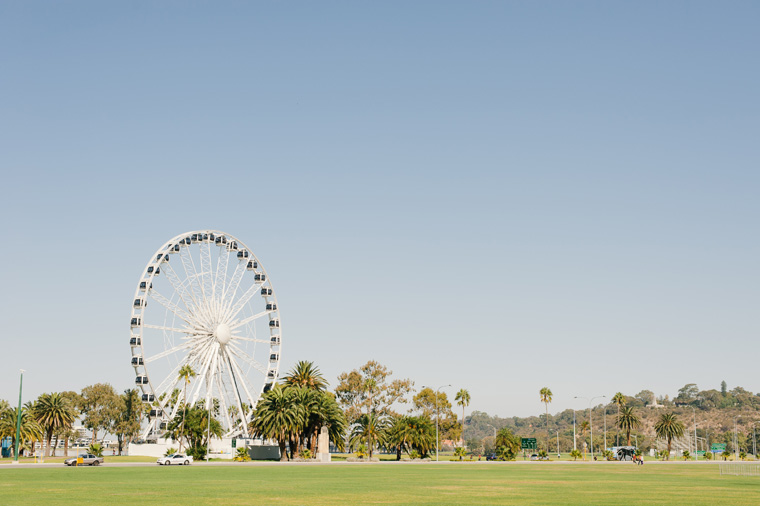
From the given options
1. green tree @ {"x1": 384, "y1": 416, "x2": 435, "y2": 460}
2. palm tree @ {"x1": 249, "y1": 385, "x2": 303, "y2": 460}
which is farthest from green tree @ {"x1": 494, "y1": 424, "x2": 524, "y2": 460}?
palm tree @ {"x1": 249, "y1": 385, "x2": 303, "y2": 460}

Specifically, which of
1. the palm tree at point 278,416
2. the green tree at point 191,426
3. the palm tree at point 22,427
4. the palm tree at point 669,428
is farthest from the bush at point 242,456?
the palm tree at point 669,428

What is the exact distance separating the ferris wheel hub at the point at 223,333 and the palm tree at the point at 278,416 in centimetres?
1179

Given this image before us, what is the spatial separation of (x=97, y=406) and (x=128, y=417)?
6.51 meters

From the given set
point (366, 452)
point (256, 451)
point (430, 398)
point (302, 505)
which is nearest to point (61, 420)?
point (256, 451)

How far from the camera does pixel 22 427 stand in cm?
9831

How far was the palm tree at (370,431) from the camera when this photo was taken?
108 meters

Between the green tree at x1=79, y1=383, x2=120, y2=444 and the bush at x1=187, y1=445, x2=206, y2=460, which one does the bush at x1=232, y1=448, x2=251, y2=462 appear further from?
the green tree at x1=79, y1=383, x2=120, y2=444

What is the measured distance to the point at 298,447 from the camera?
99.6 meters

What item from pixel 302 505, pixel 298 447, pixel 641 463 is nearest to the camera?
pixel 302 505

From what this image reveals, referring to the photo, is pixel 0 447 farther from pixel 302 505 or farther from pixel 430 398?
pixel 302 505

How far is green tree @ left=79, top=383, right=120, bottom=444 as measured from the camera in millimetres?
143625

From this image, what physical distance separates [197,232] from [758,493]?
83132mm

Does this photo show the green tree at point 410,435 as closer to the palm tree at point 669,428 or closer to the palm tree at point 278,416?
the palm tree at point 278,416

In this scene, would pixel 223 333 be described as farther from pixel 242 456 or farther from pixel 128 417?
pixel 128 417
